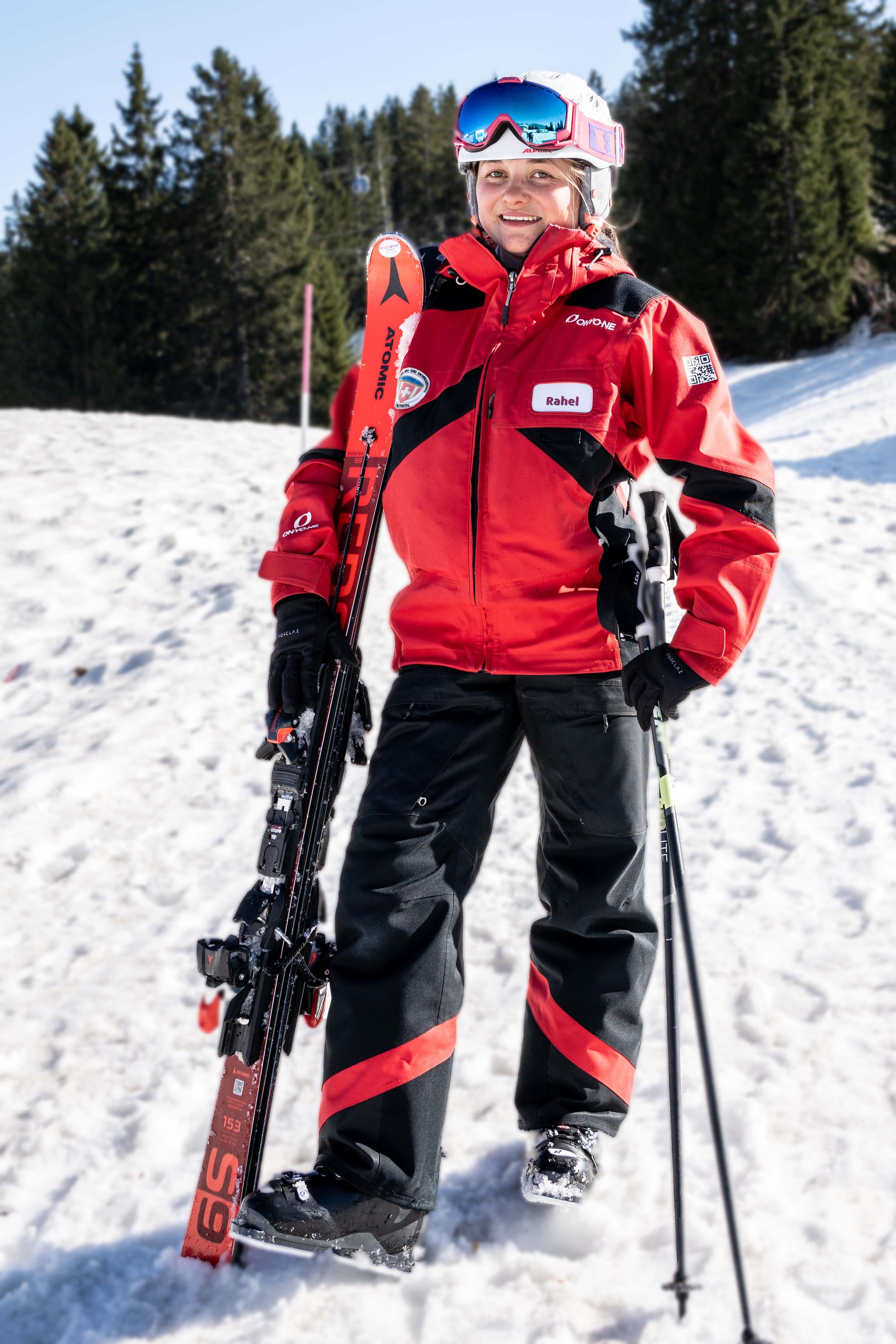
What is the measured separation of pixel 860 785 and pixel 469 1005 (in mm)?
1953

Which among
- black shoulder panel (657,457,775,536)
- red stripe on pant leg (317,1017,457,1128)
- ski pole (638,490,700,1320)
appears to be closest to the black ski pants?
red stripe on pant leg (317,1017,457,1128)

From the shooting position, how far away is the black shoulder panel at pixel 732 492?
5.88 ft

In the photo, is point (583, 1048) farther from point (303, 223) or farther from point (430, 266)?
point (303, 223)

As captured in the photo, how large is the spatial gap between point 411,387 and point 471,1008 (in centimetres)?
177

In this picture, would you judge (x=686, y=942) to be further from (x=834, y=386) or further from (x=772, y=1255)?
(x=834, y=386)

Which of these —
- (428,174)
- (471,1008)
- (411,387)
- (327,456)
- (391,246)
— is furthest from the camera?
(428,174)

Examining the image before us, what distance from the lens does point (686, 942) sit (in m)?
1.71

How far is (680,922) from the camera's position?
1793 mm

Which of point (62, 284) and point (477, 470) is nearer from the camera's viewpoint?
point (477, 470)

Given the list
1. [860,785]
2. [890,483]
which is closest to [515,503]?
[860,785]

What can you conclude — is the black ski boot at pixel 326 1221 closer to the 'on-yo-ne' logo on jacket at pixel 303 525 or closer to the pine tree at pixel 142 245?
the 'on-yo-ne' logo on jacket at pixel 303 525

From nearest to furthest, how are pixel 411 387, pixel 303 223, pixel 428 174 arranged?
1. pixel 411 387
2. pixel 303 223
3. pixel 428 174

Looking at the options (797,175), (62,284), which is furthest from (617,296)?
(62,284)

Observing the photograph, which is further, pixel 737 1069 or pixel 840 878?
pixel 840 878
